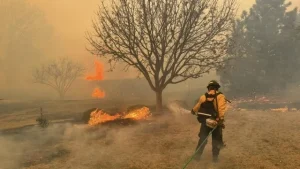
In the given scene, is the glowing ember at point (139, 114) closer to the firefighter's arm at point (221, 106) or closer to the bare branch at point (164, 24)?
the bare branch at point (164, 24)

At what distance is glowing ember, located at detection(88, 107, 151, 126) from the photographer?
13.7 meters

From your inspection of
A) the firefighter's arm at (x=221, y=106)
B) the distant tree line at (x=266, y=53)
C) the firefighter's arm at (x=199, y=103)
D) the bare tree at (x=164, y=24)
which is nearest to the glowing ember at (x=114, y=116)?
the bare tree at (x=164, y=24)

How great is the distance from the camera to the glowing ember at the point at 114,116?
13719 millimetres

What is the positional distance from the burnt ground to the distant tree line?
23.9 meters

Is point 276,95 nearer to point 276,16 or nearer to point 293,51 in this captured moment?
point 293,51

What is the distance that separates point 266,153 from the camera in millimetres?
8047

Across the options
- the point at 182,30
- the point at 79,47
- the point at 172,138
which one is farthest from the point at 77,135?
the point at 79,47

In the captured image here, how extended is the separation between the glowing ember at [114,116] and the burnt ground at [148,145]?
32.3 inches

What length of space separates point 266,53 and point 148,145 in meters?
31.9

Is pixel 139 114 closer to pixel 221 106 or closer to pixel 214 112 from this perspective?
pixel 214 112

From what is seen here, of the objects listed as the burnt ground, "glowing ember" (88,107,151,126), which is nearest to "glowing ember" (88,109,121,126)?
"glowing ember" (88,107,151,126)

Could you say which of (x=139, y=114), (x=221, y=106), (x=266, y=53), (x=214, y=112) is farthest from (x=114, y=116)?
(x=266, y=53)

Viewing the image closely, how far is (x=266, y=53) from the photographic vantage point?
119 ft

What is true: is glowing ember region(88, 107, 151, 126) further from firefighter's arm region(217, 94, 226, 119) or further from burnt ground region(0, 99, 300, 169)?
firefighter's arm region(217, 94, 226, 119)
